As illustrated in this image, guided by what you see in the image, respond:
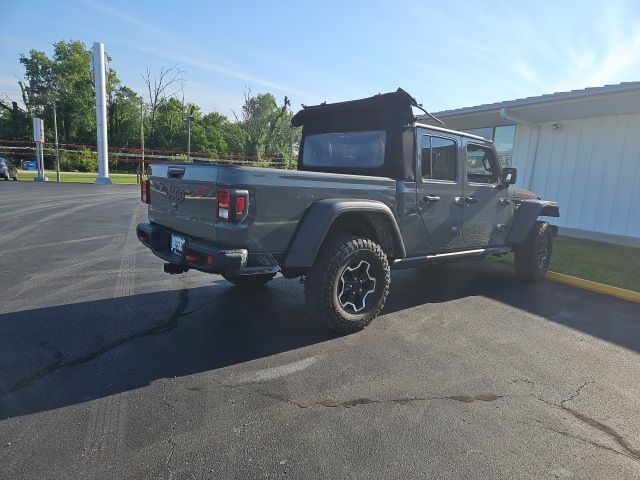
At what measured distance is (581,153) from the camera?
11.8 metres

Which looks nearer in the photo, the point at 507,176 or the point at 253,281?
the point at 253,281

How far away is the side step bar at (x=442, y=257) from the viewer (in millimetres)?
4510

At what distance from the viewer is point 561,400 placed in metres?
3.05

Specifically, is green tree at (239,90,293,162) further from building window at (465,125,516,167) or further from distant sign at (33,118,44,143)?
building window at (465,125,516,167)

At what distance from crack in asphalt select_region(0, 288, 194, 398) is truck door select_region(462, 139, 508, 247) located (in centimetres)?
339

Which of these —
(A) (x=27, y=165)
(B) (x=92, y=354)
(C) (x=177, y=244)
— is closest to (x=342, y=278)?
(C) (x=177, y=244)

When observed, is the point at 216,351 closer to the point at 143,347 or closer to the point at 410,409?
the point at 143,347

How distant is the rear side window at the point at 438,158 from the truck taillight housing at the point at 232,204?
2190 mm

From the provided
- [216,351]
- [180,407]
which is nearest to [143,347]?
[216,351]

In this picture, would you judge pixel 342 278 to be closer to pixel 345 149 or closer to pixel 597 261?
pixel 345 149

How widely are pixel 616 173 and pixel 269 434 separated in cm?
1196

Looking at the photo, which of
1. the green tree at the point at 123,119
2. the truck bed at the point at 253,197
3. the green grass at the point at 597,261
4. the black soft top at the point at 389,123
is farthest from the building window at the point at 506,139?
the green tree at the point at 123,119

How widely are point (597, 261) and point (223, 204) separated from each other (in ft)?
24.1

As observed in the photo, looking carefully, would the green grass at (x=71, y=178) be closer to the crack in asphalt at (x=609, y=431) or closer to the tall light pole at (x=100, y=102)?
the tall light pole at (x=100, y=102)
